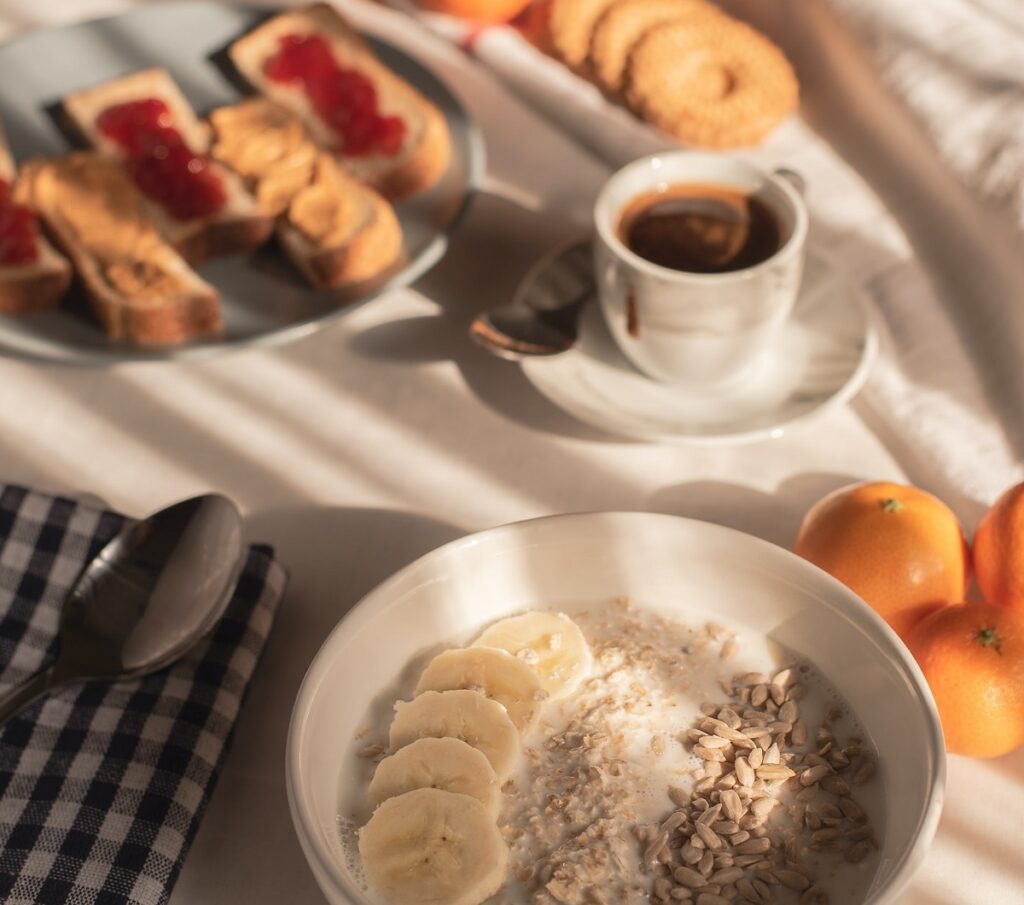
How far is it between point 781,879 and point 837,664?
0.54ft

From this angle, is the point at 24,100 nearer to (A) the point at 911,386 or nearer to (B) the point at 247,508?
(B) the point at 247,508

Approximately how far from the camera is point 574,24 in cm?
150

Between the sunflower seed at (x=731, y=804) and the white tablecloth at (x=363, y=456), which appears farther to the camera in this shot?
the white tablecloth at (x=363, y=456)

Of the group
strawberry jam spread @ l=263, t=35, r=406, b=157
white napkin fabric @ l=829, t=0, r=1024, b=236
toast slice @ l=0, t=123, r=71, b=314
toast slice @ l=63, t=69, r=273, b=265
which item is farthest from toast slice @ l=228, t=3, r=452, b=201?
white napkin fabric @ l=829, t=0, r=1024, b=236

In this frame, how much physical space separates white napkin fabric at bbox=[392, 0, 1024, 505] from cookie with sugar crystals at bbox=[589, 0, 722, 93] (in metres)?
0.04

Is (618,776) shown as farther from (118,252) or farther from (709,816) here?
(118,252)

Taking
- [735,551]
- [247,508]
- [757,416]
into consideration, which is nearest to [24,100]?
[247,508]

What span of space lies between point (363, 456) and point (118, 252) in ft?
1.26

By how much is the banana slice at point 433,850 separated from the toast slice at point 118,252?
0.63 m

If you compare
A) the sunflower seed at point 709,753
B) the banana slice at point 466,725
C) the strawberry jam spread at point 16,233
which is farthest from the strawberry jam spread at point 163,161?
the sunflower seed at point 709,753

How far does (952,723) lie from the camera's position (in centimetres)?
83

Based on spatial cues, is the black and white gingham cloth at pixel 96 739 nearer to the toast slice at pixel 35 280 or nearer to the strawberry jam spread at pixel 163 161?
the toast slice at pixel 35 280

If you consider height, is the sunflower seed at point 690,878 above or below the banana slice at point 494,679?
above

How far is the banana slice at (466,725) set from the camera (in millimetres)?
788
